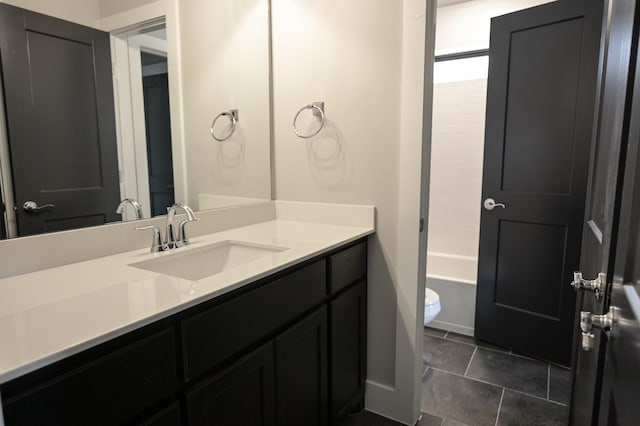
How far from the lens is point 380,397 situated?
1.81 meters

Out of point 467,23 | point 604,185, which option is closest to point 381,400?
point 604,185

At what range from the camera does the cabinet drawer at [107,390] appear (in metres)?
0.63

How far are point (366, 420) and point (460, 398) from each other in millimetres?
524

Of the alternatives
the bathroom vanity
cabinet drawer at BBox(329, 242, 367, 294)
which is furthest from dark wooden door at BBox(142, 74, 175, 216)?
cabinet drawer at BBox(329, 242, 367, 294)

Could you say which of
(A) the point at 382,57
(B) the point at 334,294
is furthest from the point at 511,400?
(A) the point at 382,57

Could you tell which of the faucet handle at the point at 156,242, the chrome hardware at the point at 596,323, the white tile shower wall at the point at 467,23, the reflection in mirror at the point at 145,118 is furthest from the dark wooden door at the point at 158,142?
the white tile shower wall at the point at 467,23

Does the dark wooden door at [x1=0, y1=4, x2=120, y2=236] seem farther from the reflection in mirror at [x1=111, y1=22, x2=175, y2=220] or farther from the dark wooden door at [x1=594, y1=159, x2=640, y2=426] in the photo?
the dark wooden door at [x1=594, y1=159, x2=640, y2=426]

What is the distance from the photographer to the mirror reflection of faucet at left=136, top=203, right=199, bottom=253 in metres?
1.34

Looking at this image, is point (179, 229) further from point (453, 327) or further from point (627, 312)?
point (453, 327)

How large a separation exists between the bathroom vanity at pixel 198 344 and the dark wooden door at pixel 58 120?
196mm

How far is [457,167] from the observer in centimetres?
319

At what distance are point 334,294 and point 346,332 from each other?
22cm

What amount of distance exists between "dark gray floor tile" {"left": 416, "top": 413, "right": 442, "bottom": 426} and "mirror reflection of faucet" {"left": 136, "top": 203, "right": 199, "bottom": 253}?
4.43 ft

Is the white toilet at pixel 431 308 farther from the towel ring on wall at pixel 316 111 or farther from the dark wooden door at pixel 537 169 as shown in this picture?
the towel ring on wall at pixel 316 111
